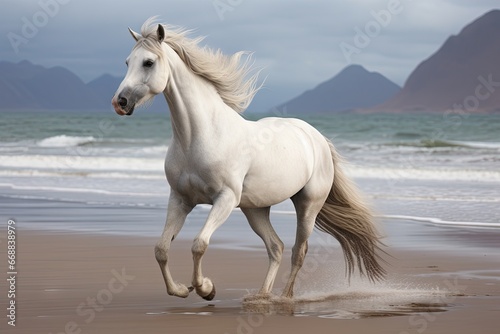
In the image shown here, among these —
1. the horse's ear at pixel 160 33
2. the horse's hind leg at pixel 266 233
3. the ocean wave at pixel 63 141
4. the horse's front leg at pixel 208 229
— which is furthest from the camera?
the ocean wave at pixel 63 141

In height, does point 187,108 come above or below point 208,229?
above

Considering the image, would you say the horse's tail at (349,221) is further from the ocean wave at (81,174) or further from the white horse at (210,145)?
the ocean wave at (81,174)

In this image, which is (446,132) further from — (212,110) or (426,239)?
(212,110)

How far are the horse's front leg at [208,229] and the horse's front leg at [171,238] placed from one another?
135mm

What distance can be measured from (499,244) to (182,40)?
4.95 meters

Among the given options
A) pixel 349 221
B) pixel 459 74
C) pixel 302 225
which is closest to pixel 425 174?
pixel 349 221

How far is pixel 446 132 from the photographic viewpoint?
4638 centimetres

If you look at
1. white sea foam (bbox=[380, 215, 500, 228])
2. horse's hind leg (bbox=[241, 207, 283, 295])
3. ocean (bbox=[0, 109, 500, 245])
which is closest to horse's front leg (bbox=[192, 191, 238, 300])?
horse's hind leg (bbox=[241, 207, 283, 295])

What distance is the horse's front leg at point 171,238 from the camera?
5.97m

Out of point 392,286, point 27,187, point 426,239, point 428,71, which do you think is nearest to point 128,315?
point 392,286

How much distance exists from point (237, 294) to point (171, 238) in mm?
1064

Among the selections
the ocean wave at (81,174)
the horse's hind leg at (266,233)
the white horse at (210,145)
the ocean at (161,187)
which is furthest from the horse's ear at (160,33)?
the ocean wave at (81,174)

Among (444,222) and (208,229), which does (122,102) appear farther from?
(444,222)

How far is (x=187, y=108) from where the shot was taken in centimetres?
596
